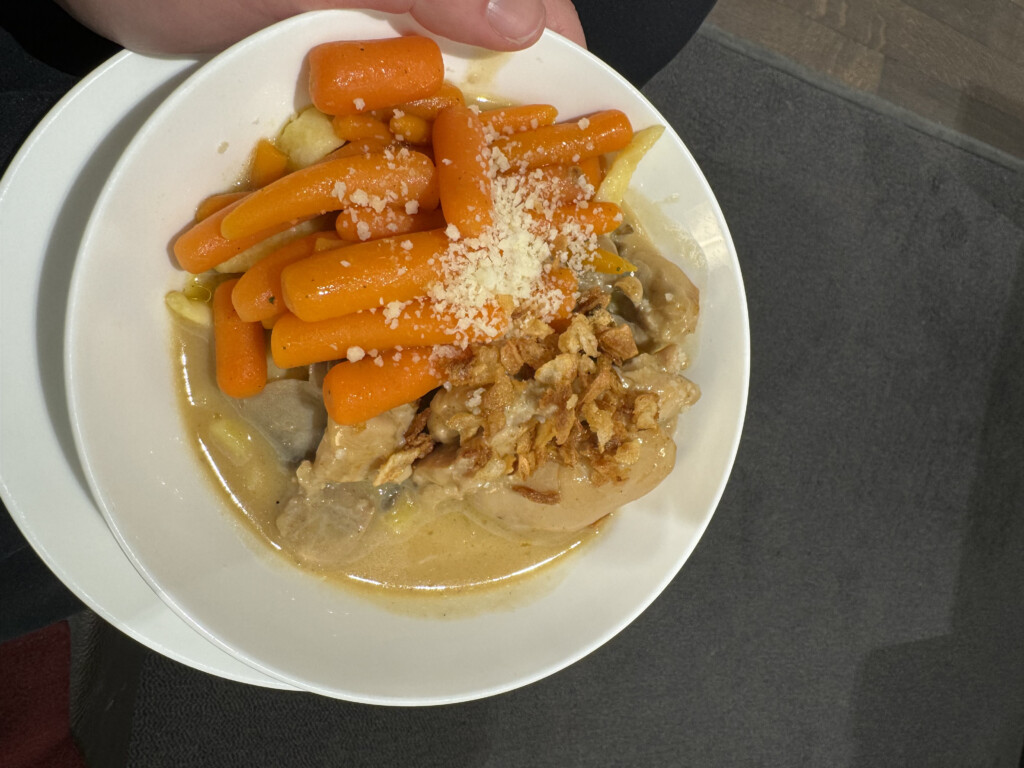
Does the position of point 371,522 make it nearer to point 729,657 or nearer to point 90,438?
point 90,438

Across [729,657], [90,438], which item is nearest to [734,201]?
[729,657]

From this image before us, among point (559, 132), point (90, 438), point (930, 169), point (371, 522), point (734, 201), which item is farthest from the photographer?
point (930, 169)

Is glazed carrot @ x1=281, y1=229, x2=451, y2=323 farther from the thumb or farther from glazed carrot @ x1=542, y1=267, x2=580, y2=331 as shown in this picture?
the thumb

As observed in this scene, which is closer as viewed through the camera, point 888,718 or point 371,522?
point 371,522

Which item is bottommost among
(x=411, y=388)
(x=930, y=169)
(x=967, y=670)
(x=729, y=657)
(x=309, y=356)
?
(x=967, y=670)

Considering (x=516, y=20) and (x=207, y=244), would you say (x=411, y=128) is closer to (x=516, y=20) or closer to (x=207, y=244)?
(x=516, y=20)

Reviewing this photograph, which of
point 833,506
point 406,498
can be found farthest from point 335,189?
point 833,506
